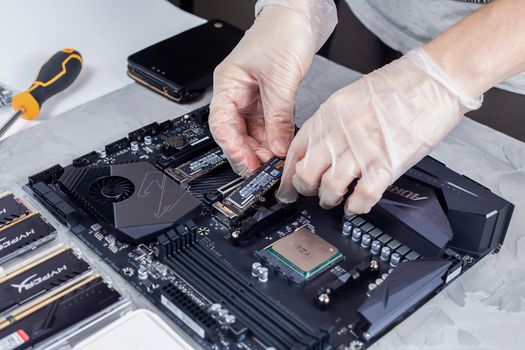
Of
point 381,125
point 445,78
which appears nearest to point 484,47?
point 445,78

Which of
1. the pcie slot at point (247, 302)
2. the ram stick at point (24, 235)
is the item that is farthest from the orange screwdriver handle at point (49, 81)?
the pcie slot at point (247, 302)

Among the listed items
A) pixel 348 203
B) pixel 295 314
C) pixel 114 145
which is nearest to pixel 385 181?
pixel 348 203

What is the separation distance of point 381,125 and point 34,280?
25.7 inches

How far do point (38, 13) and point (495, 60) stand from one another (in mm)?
1379

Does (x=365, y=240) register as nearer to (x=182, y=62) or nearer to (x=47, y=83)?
(x=182, y=62)

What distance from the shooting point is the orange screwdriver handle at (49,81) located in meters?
1.60

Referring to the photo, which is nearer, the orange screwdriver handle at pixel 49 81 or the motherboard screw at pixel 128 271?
the motherboard screw at pixel 128 271

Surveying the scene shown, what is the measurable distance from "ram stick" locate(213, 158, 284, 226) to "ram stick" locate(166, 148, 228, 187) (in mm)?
108

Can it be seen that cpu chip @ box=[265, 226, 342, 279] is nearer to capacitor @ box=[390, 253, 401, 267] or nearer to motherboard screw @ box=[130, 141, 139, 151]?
capacitor @ box=[390, 253, 401, 267]

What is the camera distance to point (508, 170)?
60.7 inches

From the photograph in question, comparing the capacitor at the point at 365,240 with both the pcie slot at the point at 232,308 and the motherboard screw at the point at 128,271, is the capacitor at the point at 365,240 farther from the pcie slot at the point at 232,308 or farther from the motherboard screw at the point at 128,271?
the motherboard screw at the point at 128,271

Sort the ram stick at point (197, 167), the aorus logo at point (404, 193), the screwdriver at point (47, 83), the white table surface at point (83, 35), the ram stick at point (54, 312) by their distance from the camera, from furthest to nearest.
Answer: the white table surface at point (83, 35) → the screwdriver at point (47, 83) → the ram stick at point (197, 167) → the aorus logo at point (404, 193) → the ram stick at point (54, 312)

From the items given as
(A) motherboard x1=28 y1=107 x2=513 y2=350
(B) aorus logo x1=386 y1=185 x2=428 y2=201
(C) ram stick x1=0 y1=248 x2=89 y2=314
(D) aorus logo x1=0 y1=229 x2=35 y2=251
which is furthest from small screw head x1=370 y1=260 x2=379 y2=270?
(D) aorus logo x1=0 y1=229 x2=35 y2=251

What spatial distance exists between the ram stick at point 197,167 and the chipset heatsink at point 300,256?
260 mm
